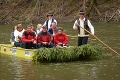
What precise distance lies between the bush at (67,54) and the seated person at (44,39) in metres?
0.99

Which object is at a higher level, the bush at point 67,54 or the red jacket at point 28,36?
the red jacket at point 28,36

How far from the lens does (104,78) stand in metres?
10.0

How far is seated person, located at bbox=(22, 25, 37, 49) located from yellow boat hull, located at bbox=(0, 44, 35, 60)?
10.5 inches

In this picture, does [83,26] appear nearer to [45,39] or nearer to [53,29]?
[45,39]

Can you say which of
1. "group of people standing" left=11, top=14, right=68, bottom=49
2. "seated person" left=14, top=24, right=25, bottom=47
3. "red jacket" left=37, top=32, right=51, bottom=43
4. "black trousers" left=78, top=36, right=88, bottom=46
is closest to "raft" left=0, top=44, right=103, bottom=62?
"group of people standing" left=11, top=14, right=68, bottom=49

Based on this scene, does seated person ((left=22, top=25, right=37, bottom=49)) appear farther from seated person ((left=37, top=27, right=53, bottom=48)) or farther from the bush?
the bush

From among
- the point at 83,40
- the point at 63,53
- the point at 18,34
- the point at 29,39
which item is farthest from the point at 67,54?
the point at 18,34

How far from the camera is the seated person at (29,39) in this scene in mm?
13766

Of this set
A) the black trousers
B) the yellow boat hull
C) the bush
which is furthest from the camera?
the black trousers

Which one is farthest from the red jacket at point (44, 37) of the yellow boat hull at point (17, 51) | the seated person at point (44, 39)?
the yellow boat hull at point (17, 51)

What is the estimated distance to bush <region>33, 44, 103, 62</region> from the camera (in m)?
12.5

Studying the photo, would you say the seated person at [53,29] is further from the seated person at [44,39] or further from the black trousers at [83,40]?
the black trousers at [83,40]

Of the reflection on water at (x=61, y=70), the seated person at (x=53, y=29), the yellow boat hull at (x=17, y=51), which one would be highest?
the seated person at (x=53, y=29)

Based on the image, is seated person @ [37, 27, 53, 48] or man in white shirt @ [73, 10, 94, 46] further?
seated person @ [37, 27, 53, 48]
